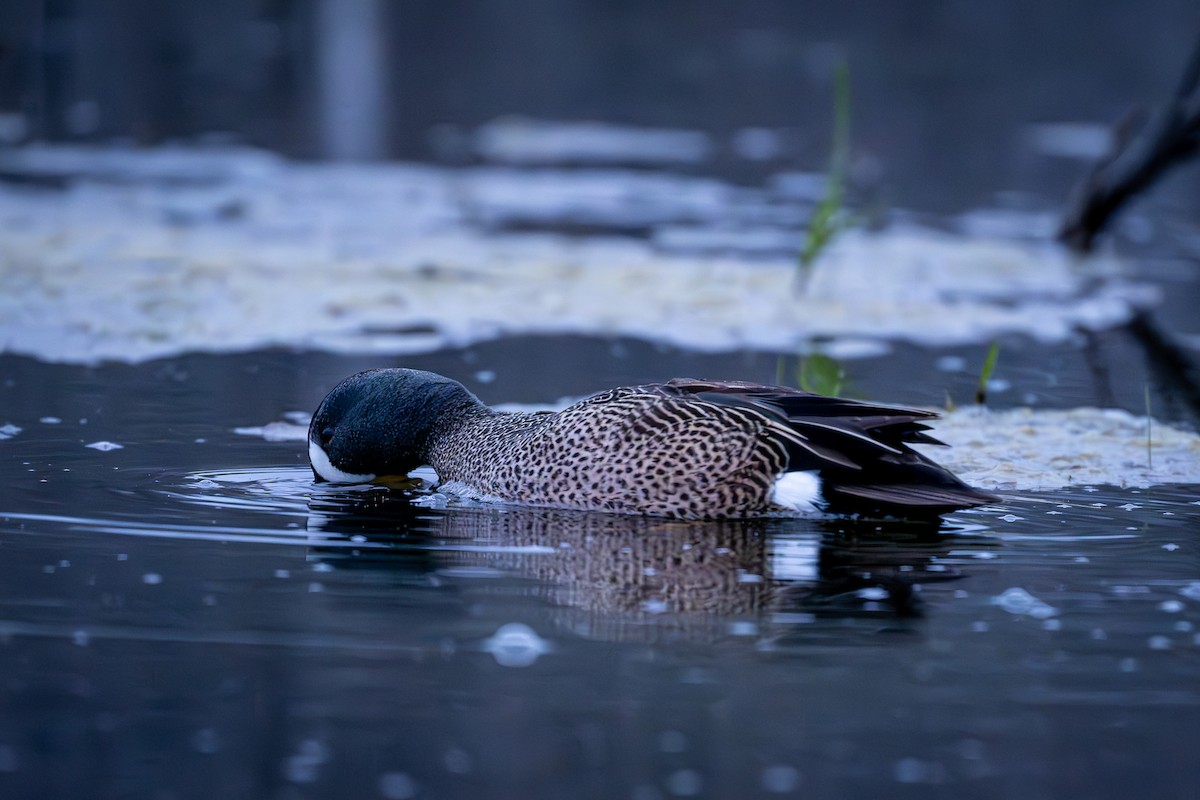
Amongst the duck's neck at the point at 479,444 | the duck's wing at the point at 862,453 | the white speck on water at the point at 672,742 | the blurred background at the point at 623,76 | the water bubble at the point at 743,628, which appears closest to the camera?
the white speck on water at the point at 672,742

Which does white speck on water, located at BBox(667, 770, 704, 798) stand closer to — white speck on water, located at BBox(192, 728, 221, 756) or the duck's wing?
white speck on water, located at BBox(192, 728, 221, 756)

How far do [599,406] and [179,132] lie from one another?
13.8m

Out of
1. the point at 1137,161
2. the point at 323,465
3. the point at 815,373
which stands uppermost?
the point at 1137,161

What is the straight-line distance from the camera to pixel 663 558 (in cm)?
539

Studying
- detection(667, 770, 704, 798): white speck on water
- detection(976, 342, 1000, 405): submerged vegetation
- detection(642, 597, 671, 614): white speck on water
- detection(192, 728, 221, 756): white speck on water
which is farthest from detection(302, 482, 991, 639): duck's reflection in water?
detection(976, 342, 1000, 405): submerged vegetation

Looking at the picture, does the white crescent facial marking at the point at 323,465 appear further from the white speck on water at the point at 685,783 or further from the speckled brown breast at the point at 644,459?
the white speck on water at the point at 685,783

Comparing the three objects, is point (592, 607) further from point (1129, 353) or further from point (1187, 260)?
point (1187, 260)

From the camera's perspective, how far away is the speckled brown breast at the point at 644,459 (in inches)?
227

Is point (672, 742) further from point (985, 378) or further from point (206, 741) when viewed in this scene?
point (985, 378)

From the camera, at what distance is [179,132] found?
61.2 feet

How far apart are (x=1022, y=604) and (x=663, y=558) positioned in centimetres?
112

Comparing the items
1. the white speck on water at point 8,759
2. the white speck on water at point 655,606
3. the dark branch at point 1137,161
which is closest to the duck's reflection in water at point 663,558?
the white speck on water at point 655,606

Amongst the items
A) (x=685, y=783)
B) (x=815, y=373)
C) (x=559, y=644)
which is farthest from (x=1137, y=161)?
(x=685, y=783)

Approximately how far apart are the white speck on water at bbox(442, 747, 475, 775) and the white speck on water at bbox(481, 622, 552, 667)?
546mm
